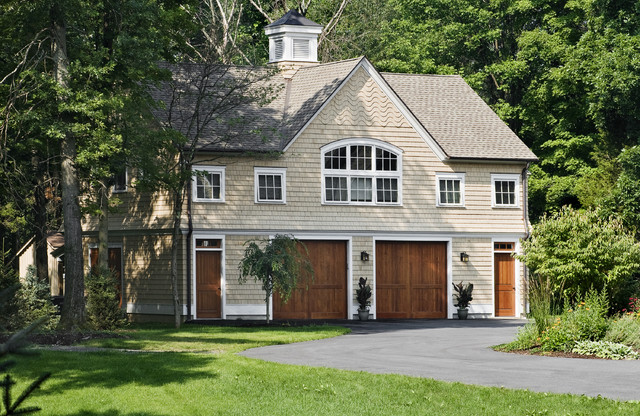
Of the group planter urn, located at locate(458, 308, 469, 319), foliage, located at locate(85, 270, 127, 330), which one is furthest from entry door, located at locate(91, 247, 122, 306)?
planter urn, located at locate(458, 308, 469, 319)

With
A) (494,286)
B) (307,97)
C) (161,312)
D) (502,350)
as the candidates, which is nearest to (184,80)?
(307,97)

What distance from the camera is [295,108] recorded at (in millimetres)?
33312

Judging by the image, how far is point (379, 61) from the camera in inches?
1806

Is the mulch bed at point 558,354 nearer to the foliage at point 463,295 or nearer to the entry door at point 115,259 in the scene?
the foliage at point 463,295

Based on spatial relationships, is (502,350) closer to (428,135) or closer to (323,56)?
(428,135)

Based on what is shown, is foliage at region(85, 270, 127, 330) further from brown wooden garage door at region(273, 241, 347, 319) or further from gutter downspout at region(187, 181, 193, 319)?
brown wooden garage door at region(273, 241, 347, 319)

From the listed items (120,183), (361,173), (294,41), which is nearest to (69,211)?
(120,183)

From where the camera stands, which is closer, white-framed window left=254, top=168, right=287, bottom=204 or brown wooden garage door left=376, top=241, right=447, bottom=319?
white-framed window left=254, top=168, right=287, bottom=204

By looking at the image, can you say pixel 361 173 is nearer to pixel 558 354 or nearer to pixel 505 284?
pixel 505 284

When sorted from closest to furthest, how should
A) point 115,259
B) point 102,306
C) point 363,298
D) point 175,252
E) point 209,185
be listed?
1. point 102,306
2. point 175,252
3. point 209,185
4. point 363,298
5. point 115,259

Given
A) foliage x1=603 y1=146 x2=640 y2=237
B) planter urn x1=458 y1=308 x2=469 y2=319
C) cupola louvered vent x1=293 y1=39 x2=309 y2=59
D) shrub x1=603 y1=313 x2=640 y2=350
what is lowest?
planter urn x1=458 y1=308 x2=469 y2=319

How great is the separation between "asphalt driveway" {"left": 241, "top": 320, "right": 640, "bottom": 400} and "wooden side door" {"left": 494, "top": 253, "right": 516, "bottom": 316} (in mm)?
8206

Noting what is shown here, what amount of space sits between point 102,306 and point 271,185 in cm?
833

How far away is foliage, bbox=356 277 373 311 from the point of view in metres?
32.0
